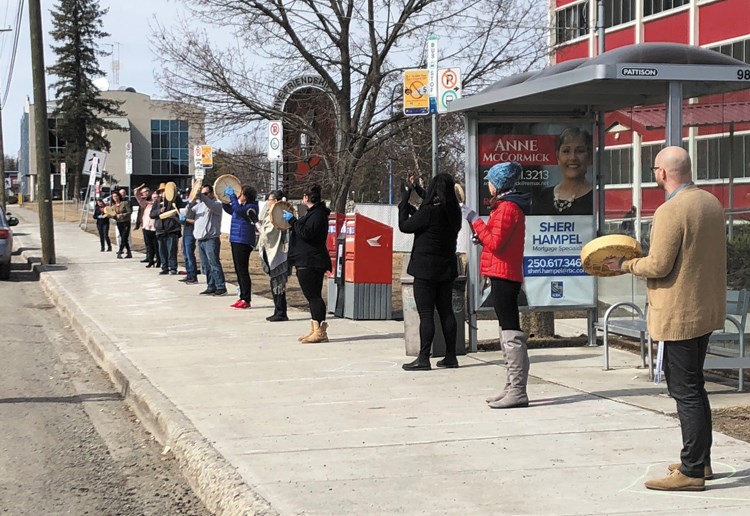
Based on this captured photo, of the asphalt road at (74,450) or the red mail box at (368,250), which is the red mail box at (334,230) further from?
the asphalt road at (74,450)

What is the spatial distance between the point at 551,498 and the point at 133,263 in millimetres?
21308

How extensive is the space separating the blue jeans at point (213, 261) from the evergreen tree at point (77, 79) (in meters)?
68.2

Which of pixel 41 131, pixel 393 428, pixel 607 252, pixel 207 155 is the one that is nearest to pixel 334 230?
pixel 393 428

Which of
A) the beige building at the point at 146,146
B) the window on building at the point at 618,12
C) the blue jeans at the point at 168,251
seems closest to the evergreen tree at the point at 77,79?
the beige building at the point at 146,146

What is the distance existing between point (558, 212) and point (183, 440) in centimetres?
552

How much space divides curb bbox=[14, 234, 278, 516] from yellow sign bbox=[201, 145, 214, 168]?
9.94 metres

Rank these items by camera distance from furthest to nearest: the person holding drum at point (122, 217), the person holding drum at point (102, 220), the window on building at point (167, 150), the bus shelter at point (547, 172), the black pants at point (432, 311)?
the window on building at point (167, 150) < the person holding drum at point (102, 220) < the person holding drum at point (122, 217) < the bus shelter at point (547, 172) < the black pants at point (432, 311)

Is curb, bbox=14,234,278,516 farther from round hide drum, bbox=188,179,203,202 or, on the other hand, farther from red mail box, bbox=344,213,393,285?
round hide drum, bbox=188,179,203,202

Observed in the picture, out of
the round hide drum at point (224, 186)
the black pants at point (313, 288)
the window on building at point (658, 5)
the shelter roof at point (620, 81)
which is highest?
the window on building at point (658, 5)

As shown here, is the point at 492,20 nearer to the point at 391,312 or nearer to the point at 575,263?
the point at 391,312

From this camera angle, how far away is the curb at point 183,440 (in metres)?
5.43

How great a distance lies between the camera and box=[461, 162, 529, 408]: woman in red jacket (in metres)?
7.74

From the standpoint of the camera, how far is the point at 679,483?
5434 mm

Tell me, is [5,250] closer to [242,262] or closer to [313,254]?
[242,262]
